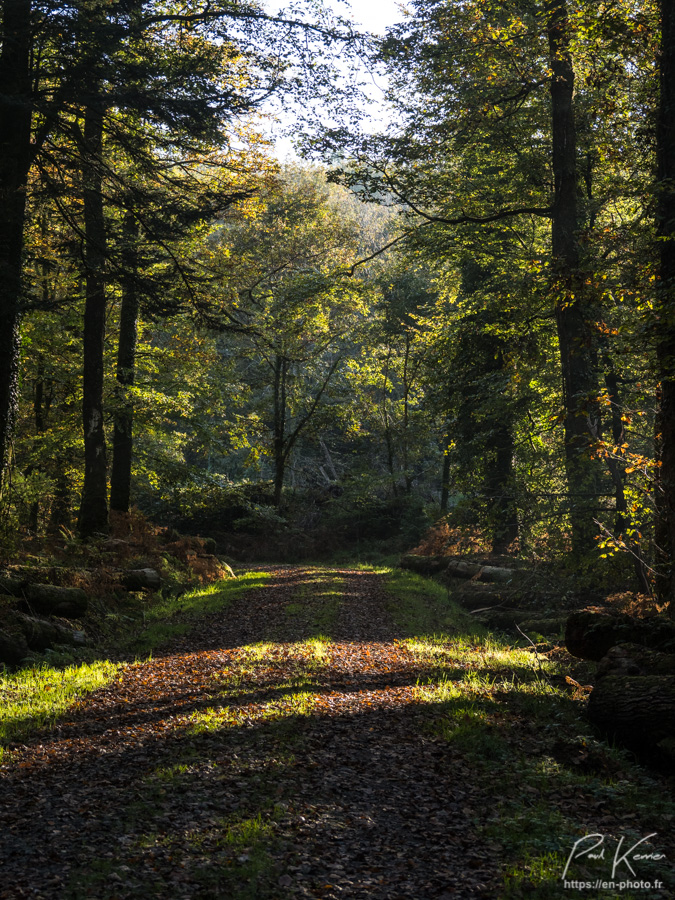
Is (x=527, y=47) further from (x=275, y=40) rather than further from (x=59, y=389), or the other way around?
(x=59, y=389)

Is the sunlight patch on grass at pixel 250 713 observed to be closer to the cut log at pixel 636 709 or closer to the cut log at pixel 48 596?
the cut log at pixel 636 709

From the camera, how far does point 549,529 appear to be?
12.8 metres

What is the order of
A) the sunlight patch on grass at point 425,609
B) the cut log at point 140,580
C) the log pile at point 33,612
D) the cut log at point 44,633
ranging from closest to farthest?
the log pile at point 33,612 < the cut log at point 44,633 < the sunlight patch on grass at point 425,609 < the cut log at point 140,580

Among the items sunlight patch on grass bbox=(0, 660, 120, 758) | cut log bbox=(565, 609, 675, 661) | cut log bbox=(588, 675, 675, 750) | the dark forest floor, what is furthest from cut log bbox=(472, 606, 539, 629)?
sunlight patch on grass bbox=(0, 660, 120, 758)

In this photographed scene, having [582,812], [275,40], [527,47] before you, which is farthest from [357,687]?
[527,47]

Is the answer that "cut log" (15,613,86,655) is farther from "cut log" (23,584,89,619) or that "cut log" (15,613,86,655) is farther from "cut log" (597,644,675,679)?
"cut log" (597,644,675,679)

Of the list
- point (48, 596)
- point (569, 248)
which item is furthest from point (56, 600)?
point (569, 248)

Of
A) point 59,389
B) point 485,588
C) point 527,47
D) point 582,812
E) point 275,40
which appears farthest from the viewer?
point 59,389

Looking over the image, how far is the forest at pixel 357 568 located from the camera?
16.0 feet

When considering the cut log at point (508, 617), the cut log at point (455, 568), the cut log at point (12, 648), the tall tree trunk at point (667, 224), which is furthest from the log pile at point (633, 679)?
the cut log at point (12, 648)

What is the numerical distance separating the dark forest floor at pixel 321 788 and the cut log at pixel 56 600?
2125mm

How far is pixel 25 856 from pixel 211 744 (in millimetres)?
2295

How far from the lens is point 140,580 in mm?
14258

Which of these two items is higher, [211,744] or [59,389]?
[59,389]
